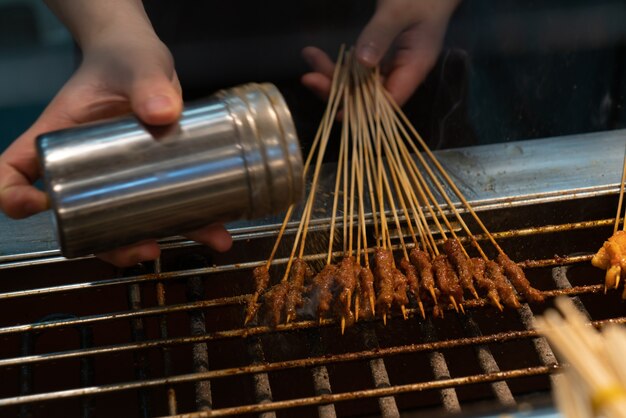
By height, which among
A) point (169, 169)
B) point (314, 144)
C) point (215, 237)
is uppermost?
point (314, 144)

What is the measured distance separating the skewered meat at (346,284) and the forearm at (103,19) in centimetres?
88

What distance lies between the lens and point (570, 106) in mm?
3703

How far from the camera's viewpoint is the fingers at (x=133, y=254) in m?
1.98

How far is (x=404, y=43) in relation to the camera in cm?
310

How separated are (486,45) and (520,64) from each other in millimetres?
208

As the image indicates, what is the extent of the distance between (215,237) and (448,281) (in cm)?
66

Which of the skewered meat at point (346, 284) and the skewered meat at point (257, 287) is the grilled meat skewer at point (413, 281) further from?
the skewered meat at point (257, 287)

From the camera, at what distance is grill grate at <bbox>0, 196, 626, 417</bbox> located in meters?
1.90

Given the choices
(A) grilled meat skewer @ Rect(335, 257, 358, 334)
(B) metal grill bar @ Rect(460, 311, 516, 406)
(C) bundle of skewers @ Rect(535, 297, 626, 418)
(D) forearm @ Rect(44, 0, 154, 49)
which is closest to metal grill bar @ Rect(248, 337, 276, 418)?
(A) grilled meat skewer @ Rect(335, 257, 358, 334)

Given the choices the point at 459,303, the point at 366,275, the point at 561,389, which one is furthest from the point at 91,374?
the point at 561,389

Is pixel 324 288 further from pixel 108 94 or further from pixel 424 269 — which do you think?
pixel 108 94

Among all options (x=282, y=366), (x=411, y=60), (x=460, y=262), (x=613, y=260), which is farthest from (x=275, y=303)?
(x=411, y=60)

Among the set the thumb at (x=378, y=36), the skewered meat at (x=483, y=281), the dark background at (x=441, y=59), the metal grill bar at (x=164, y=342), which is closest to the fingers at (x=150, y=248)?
the metal grill bar at (x=164, y=342)

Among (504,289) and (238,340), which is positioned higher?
(238,340)
